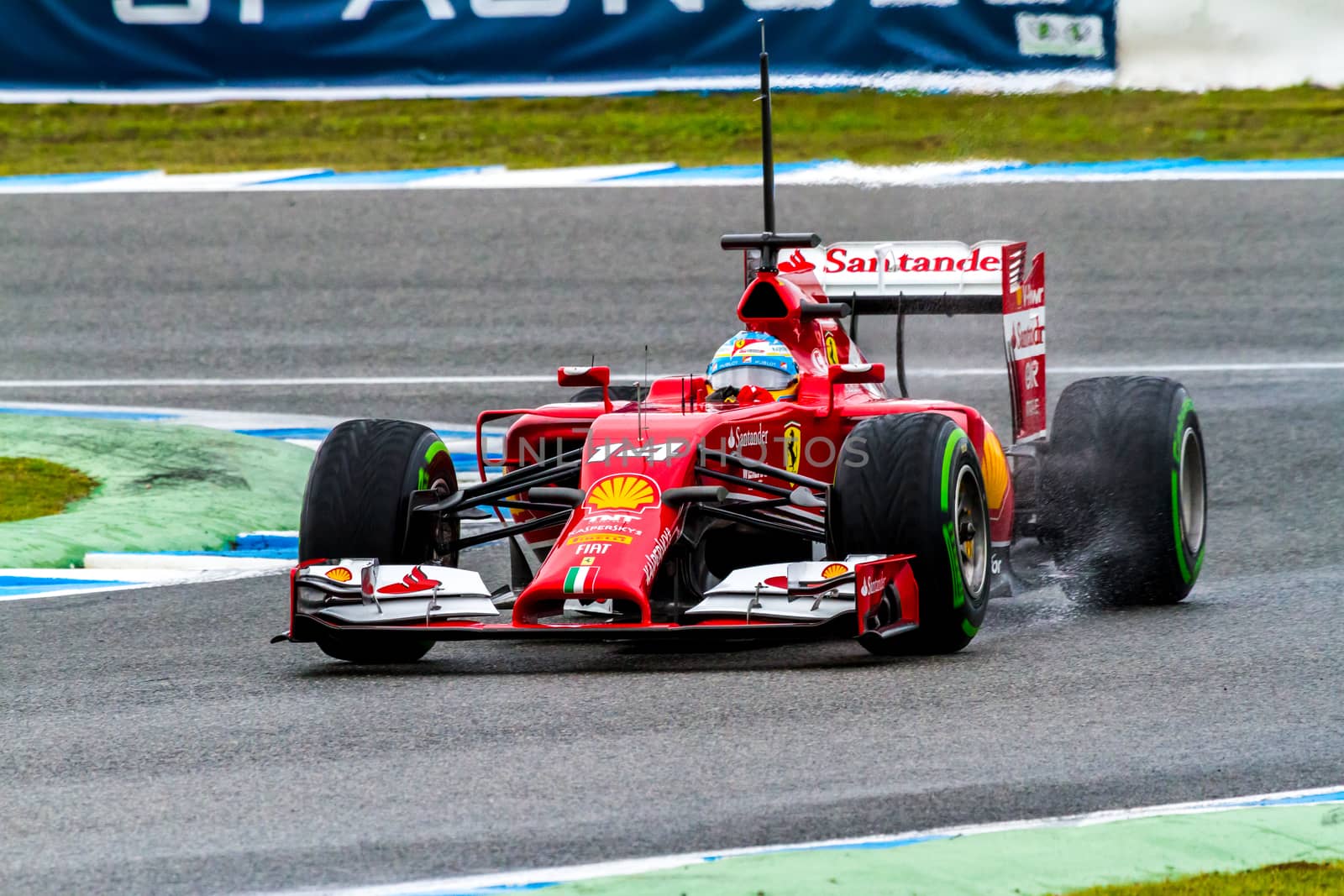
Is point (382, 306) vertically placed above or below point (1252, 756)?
above

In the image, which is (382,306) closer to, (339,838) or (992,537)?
(992,537)

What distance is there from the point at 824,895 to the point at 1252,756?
5.24 ft

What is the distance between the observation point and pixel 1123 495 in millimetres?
7996

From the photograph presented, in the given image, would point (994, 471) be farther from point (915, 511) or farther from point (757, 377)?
point (915, 511)

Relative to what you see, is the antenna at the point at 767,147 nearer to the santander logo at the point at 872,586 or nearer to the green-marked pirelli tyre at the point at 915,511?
the green-marked pirelli tyre at the point at 915,511

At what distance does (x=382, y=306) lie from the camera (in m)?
15.5

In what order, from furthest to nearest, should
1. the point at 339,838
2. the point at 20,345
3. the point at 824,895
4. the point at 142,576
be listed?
the point at 20,345, the point at 142,576, the point at 339,838, the point at 824,895

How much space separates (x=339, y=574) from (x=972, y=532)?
2.08 m

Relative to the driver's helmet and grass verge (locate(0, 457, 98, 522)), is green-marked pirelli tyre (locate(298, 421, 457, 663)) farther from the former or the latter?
grass verge (locate(0, 457, 98, 522))

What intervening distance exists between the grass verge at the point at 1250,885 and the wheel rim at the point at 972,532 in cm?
255

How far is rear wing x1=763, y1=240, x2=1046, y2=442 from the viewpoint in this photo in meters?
8.52

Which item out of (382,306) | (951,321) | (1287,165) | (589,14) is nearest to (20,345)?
(382,306)

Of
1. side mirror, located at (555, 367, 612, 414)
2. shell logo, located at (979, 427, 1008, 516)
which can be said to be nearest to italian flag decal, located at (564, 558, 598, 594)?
side mirror, located at (555, 367, 612, 414)

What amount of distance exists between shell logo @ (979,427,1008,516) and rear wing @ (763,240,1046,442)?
561mm
